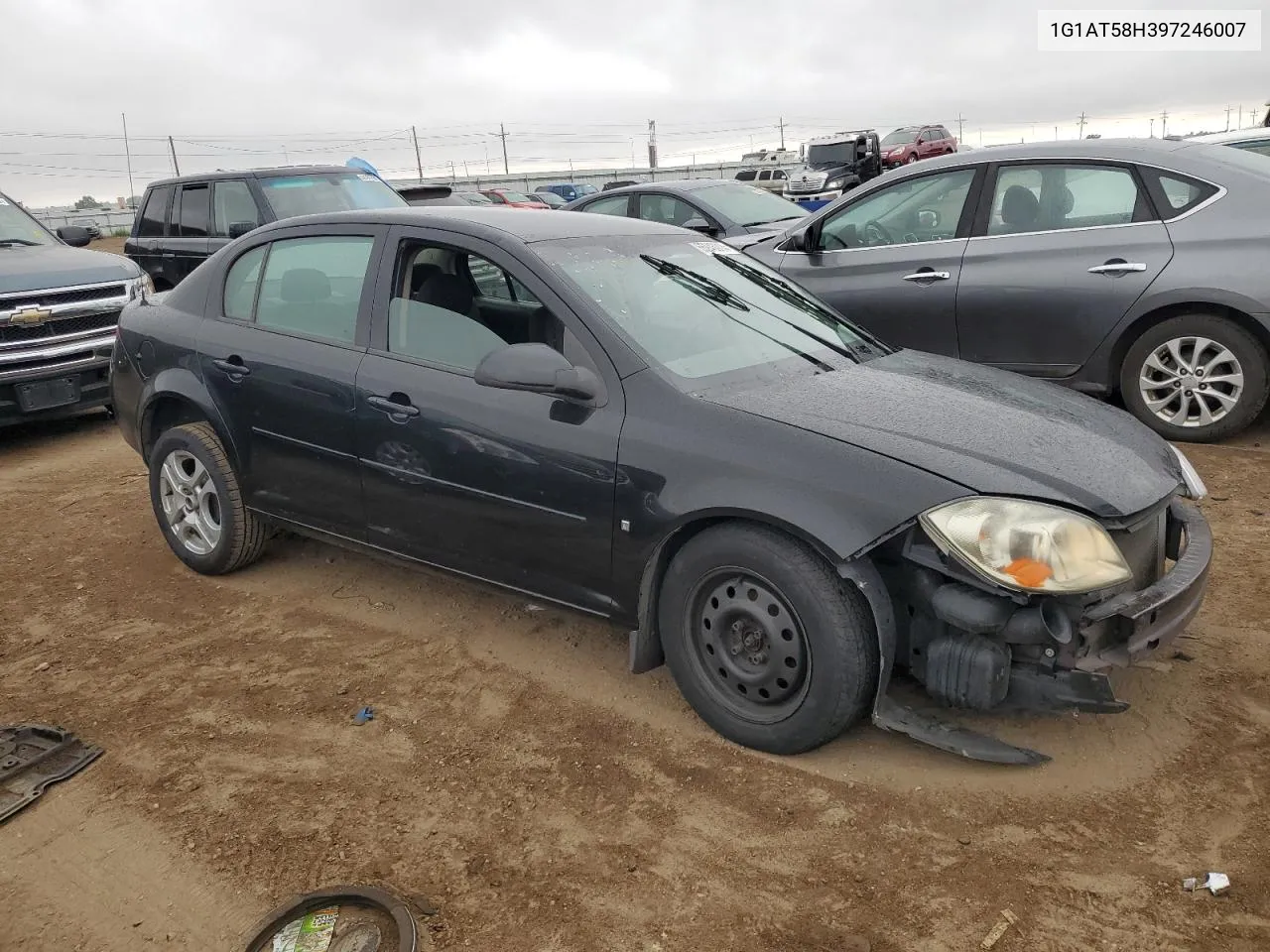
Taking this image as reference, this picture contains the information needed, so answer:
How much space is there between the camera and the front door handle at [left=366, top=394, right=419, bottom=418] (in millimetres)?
3744

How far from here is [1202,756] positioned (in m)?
3.07

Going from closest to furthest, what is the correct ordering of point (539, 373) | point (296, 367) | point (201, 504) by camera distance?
point (539, 373), point (296, 367), point (201, 504)

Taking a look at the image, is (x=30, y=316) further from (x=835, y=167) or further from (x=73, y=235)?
(x=835, y=167)

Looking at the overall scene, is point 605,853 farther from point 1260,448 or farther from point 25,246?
point 25,246

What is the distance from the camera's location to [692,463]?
3.14m

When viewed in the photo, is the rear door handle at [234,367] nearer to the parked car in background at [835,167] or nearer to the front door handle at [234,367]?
the front door handle at [234,367]

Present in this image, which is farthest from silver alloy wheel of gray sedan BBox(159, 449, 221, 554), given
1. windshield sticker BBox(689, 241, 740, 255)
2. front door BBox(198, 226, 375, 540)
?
windshield sticker BBox(689, 241, 740, 255)

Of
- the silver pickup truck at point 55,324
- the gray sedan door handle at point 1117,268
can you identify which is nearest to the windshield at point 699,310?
the gray sedan door handle at point 1117,268

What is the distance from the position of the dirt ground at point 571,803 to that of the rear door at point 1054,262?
2088mm

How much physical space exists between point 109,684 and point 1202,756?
150 inches

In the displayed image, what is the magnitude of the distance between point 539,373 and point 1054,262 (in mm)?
4063

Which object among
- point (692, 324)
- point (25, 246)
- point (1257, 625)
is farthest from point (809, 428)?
point (25, 246)

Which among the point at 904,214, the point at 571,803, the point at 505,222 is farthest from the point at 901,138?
the point at 571,803

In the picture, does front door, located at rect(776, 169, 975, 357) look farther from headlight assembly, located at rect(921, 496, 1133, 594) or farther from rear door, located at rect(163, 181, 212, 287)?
rear door, located at rect(163, 181, 212, 287)
